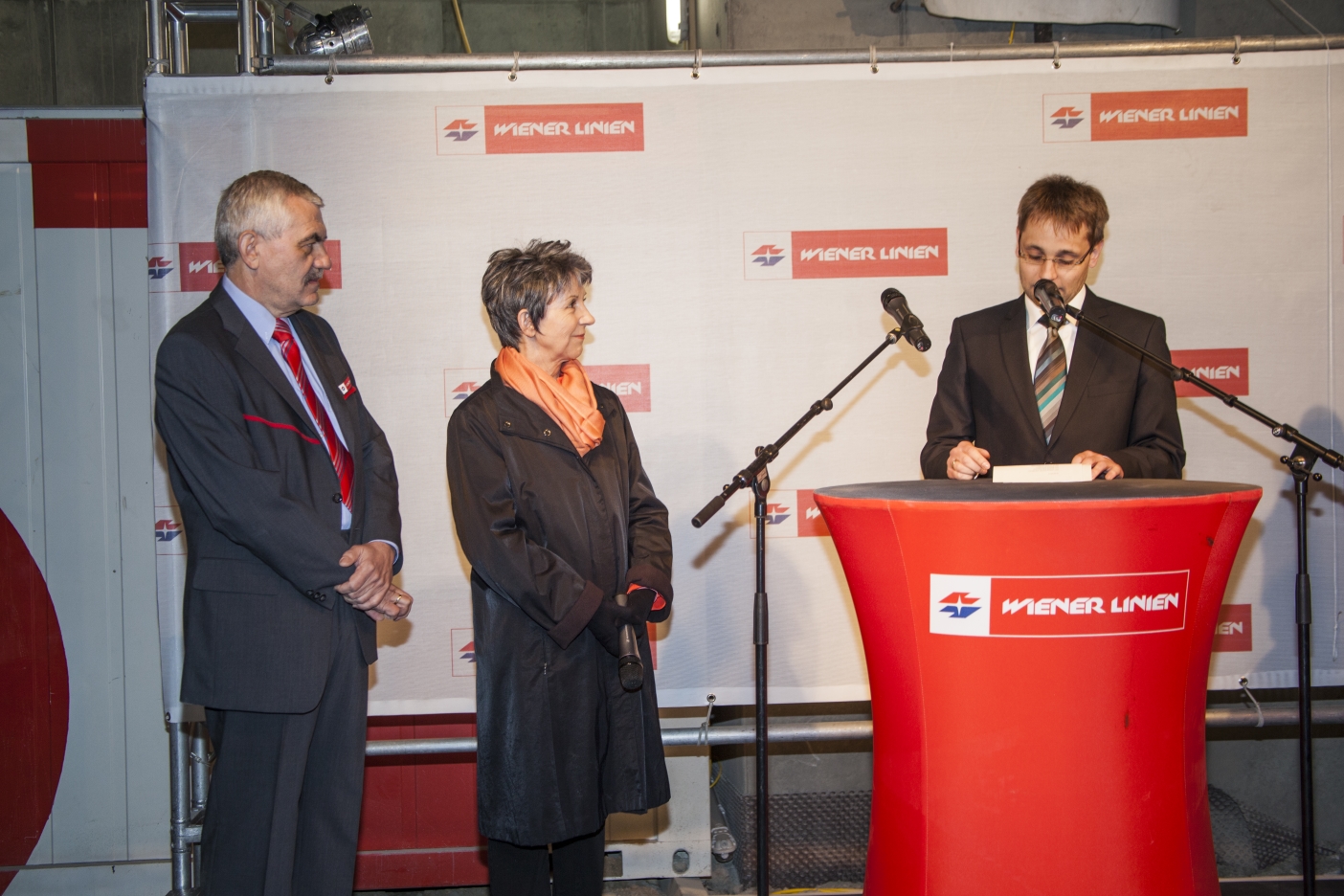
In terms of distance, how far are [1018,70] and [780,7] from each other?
3.05 feet

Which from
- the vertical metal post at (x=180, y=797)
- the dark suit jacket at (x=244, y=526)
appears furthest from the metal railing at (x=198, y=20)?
the vertical metal post at (x=180, y=797)

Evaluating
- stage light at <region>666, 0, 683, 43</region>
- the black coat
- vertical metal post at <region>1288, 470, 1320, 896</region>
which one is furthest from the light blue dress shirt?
stage light at <region>666, 0, 683, 43</region>

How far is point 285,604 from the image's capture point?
1956 millimetres

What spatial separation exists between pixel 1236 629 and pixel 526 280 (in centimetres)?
240

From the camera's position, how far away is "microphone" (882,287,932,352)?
2.08 metres

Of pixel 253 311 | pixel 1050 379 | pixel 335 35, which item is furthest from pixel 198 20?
pixel 1050 379

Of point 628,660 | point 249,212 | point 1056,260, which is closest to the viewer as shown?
point 628,660

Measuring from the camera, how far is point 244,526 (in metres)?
1.90

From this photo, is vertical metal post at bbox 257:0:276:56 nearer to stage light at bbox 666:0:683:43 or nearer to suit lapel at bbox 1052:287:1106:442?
stage light at bbox 666:0:683:43

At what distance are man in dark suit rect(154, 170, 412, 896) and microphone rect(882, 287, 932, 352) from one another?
4.06 feet

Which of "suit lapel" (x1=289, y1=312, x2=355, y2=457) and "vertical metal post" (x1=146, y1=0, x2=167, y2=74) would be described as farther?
"vertical metal post" (x1=146, y1=0, x2=167, y2=74)

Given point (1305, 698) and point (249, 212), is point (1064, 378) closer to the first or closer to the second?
point (1305, 698)

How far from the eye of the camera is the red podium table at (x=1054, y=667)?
4.13 feet

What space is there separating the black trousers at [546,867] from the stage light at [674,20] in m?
3.35
